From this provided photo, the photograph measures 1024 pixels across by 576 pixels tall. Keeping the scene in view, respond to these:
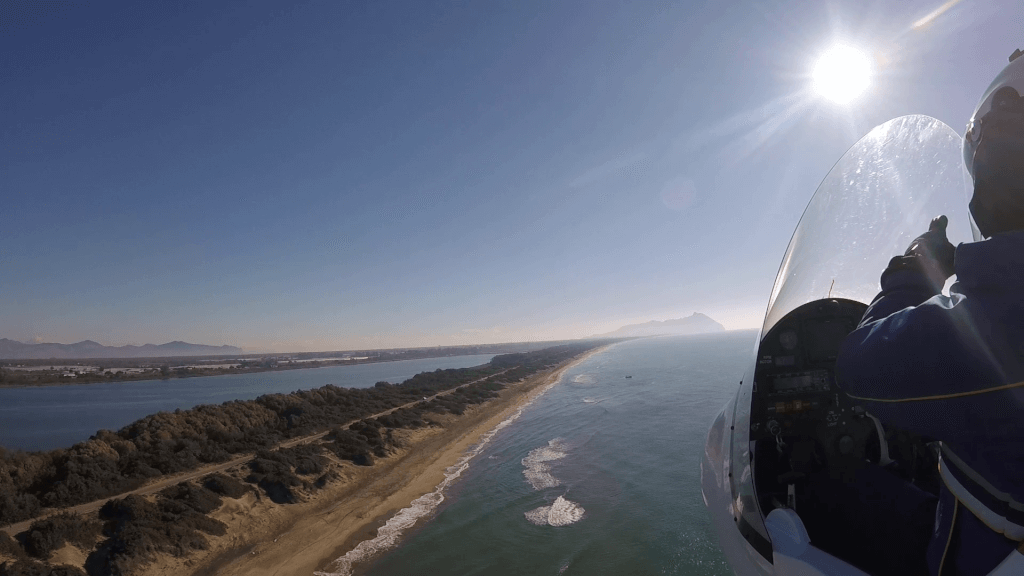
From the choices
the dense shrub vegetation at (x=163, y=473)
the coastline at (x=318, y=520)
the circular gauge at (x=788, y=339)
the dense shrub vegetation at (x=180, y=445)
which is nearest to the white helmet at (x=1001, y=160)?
the circular gauge at (x=788, y=339)

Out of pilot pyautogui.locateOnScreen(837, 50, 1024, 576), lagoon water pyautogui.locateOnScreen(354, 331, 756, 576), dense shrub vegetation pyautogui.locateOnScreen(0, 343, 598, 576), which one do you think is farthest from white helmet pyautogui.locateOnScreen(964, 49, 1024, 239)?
dense shrub vegetation pyautogui.locateOnScreen(0, 343, 598, 576)

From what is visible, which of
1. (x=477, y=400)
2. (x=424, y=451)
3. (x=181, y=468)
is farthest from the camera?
(x=477, y=400)

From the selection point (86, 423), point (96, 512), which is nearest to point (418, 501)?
point (96, 512)

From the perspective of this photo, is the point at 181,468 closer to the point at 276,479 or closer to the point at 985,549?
the point at 276,479

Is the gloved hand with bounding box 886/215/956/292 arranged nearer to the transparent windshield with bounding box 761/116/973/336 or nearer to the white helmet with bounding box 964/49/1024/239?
the white helmet with bounding box 964/49/1024/239

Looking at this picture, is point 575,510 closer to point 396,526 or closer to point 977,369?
point 396,526
